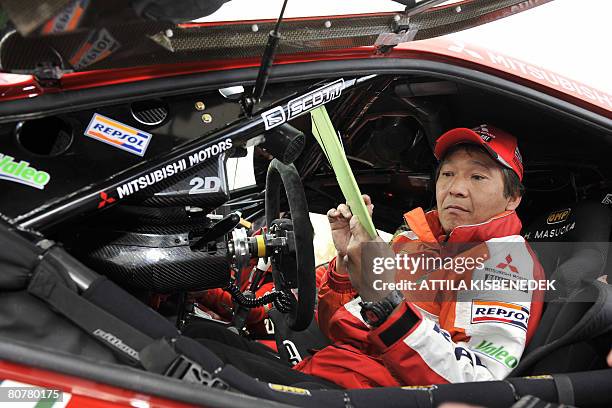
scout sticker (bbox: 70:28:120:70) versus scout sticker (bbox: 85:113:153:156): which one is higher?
scout sticker (bbox: 70:28:120:70)

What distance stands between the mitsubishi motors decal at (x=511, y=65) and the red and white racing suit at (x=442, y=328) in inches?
13.7

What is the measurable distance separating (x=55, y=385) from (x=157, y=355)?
0.48 ft

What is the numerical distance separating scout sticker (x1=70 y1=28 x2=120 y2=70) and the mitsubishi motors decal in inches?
27.0

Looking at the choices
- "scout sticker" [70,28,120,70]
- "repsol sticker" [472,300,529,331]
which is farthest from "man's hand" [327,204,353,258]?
"scout sticker" [70,28,120,70]

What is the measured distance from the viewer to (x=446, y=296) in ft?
5.08

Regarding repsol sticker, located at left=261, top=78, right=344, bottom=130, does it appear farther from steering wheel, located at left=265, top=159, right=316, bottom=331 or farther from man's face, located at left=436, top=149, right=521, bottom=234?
man's face, located at left=436, top=149, right=521, bottom=234

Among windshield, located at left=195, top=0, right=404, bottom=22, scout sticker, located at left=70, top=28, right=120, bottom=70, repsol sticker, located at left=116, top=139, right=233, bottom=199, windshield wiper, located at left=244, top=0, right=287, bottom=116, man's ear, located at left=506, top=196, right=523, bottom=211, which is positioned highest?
windshield, located at left=195, top=0, right=404, bottom=22

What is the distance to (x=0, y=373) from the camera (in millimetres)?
853

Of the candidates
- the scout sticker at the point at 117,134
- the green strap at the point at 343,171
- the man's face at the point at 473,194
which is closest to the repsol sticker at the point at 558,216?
the man's face at the point at 473,194

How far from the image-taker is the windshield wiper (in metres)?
1.19

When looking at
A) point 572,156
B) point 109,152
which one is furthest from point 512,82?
point 109,152

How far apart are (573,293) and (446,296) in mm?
283

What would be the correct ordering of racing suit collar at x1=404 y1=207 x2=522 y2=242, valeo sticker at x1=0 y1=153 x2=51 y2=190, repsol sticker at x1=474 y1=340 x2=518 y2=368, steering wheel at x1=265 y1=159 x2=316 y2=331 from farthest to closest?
1. racing suit collar at x1=404 y1=207 x2=522 y2=242
2. steering wheel at x1=265 y1=159 x2=316 y2=331
3. repsol sticker at x1=474 y1=340 x2=518 y2=368
4. valeo sticker at x1=0 y1=153 x2=51 y2=190
